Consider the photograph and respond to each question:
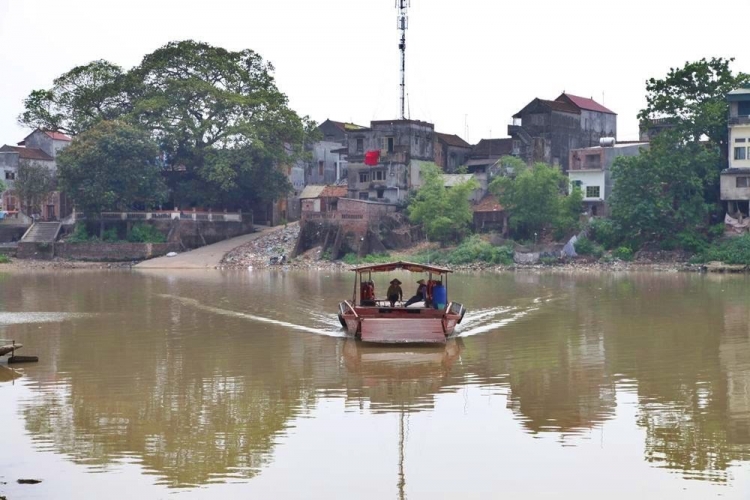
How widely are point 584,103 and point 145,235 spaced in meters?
32.6

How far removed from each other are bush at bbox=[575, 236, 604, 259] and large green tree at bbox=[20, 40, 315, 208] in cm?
1988

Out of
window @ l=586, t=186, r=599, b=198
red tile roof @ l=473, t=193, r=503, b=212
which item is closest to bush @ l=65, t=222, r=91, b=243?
red tile roof @ l=473, t=193, r=503, b=212

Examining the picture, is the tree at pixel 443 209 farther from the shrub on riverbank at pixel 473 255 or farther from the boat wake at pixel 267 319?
the boat wake at pixel 267 319

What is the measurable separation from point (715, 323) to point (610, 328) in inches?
124

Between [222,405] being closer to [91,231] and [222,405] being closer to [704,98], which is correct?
[704,98]

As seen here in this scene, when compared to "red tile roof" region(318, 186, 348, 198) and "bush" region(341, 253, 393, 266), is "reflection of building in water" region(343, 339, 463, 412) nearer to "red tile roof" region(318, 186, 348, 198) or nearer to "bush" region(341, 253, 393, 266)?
"bush" region(341, 253, 393, 266)

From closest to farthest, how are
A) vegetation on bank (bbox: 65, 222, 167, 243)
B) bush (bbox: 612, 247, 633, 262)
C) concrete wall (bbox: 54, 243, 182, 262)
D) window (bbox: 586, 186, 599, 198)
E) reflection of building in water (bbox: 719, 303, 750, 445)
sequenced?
reflection of building in water (bbox: 719, 303, 750, 445) < bush (bbox: 612, 247, 633, 262) < window (bbox: 586, 186, 599, 198) < concrete wall (bbox: 54, 243, 182, 262) < vegetation on bank (bbox: 65, 222, 167, 243)

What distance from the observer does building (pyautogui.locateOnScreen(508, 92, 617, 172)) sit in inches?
2894

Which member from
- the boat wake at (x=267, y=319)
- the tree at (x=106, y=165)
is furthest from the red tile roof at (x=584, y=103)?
the boat wake at (x=267, y=319)

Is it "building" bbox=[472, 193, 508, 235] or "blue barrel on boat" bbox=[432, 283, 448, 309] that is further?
"building" bbox=[472, 193, 508, 235]

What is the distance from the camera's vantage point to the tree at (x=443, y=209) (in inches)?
2579

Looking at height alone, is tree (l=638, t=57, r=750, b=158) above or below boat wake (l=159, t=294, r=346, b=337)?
above

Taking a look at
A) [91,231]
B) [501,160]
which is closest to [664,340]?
[501,160]

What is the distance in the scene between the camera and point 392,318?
26406mm
